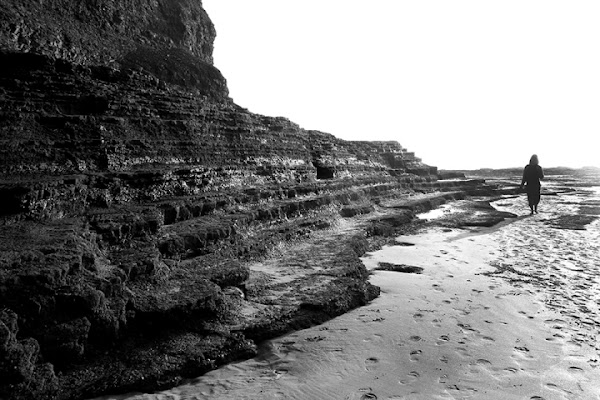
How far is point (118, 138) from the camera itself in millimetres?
9633

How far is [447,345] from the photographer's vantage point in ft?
Result: 15.5

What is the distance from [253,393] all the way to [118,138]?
796 cm

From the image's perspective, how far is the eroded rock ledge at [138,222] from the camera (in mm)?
4148

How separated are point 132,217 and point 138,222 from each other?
193mm

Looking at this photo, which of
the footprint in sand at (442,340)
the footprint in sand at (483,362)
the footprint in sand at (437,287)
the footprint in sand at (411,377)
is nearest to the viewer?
the footprint in sand at (411,377)

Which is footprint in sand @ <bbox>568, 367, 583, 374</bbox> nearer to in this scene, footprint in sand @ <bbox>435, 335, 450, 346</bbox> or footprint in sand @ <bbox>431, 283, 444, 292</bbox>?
footprint in sand @ <bbox>435, 335, 450, 346</bbox>

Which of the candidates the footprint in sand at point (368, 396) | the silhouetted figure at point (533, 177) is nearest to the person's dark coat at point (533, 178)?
the silhouetted figure at point (533, 177)

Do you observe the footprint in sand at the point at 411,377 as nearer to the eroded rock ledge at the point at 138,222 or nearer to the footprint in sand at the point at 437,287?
the eroded rock ledge at the point at 138,222

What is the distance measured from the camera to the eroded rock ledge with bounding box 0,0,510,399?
13.6ft

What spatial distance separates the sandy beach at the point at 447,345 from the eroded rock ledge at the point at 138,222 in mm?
457

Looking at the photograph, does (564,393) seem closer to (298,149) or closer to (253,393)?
(253,393)

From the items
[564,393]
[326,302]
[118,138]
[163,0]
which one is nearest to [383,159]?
[163,0]

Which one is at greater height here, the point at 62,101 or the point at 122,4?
the point at 122,4

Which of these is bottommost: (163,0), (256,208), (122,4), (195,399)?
(195,399)
